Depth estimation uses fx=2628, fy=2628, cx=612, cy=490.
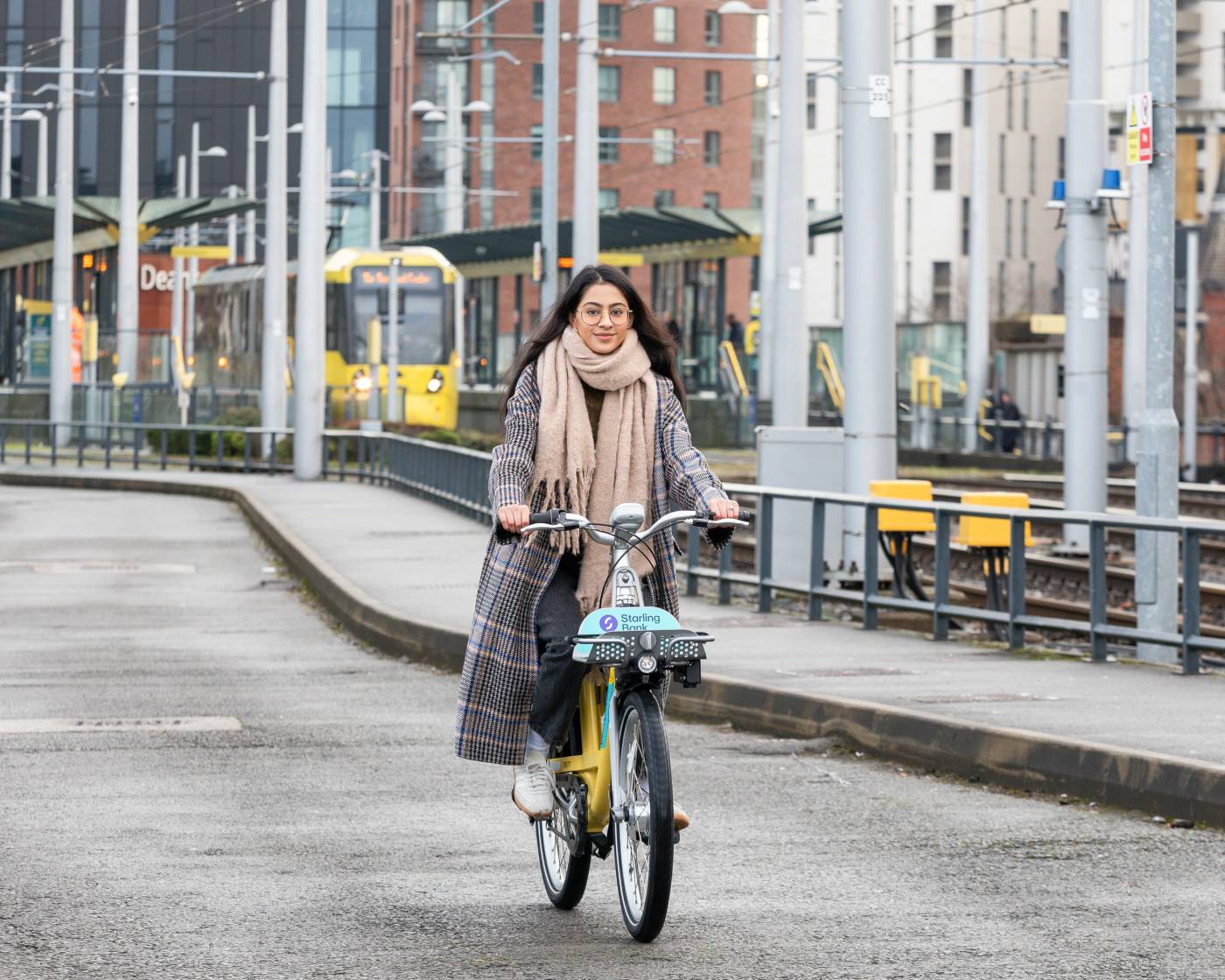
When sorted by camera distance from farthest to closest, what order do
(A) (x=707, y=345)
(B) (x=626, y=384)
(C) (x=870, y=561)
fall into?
(A) (x=707, y=345) < (C) (x=870, y=561) < (B) (x=626, y=384)

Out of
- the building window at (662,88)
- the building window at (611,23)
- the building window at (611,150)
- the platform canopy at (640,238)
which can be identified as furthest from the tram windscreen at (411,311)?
the building window at (662,88)

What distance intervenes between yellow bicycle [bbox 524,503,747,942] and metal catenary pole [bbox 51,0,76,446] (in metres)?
40.9

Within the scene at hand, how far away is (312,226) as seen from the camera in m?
36.7

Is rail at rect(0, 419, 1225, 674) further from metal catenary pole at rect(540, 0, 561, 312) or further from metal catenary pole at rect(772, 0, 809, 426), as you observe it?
metal catenary pole at rect(540, 0, 561, 312)

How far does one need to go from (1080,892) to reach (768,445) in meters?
11.2

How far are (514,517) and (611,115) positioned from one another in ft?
347

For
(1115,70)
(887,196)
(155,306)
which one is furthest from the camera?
(1115,70)

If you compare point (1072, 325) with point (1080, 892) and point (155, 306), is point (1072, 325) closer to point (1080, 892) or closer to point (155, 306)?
point (1080, 892)

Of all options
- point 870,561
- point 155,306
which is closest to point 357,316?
point 155,306

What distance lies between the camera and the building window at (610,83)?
366 feet

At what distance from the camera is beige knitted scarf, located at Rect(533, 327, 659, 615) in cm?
704

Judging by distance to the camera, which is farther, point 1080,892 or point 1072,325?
point 1072,325

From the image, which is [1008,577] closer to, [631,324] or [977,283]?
[631,324]

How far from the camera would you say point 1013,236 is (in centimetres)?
10044
